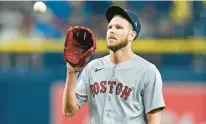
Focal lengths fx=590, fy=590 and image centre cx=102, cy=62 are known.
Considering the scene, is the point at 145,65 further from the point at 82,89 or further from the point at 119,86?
the point at 82,89

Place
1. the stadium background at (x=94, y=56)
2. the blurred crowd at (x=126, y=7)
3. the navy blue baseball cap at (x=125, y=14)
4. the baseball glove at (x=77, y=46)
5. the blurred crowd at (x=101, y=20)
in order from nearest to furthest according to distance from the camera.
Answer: the baseball glove at (x=77, y=46) < the navy blue baseball cap at (x=125, y=14) < the stadium background at (x=94, y=56) < the blurred crowd at (x=101, y=20) < the blurred crowd at (x=126, y=7)

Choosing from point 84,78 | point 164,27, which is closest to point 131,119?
point 84,78

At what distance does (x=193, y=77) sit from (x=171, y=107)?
0.49 meters

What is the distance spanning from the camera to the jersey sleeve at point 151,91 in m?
4.27

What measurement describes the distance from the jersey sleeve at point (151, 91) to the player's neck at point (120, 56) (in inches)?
9.1

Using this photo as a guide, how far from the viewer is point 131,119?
4.24 metres

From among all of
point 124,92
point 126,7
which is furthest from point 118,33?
point 126,7

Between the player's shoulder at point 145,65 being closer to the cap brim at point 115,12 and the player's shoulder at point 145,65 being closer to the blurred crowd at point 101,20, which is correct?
the cap brim at point 115,12

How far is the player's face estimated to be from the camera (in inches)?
168

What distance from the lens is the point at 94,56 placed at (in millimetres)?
7898

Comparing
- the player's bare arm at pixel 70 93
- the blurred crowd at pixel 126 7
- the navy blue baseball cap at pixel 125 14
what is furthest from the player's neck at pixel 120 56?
the blurred crowd at pixel 126 7

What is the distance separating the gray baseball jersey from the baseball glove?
0.22 meters

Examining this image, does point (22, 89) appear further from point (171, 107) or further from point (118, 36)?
point (118, 36)

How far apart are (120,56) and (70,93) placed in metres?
0.47
